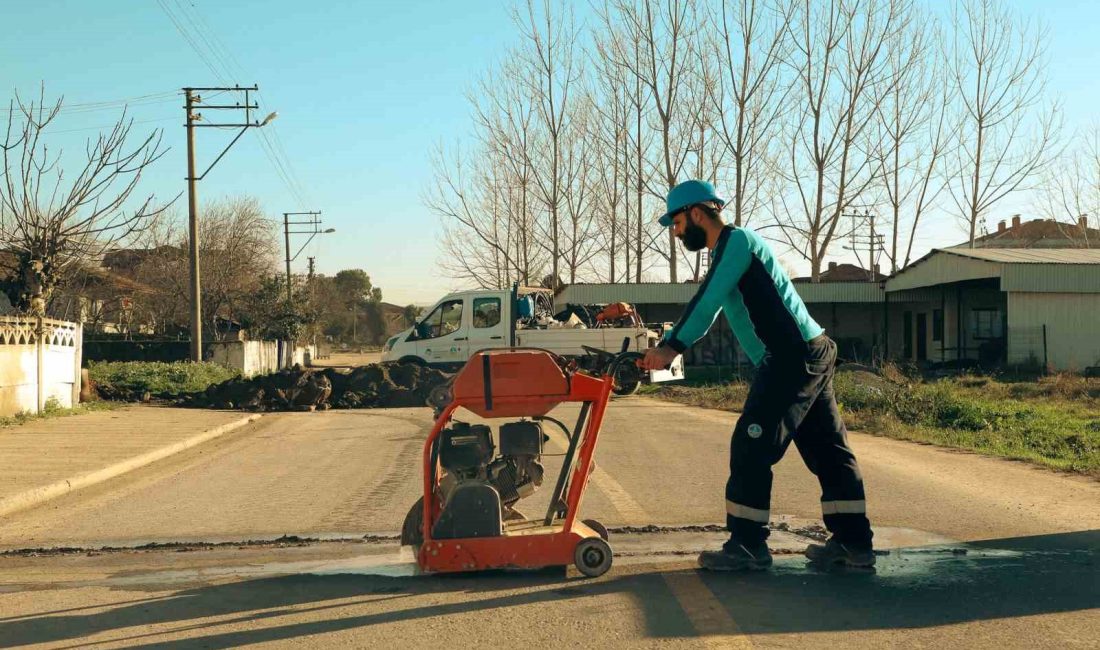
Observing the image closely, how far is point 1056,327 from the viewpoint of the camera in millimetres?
32406

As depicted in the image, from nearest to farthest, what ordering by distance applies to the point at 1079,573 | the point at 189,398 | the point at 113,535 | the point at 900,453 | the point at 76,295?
the point at 1079,573 < the point at 113,535 < the point at 900,453 < the point at 189,398 < the point at 76,295

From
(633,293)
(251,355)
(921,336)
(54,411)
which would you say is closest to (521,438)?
(54,411)

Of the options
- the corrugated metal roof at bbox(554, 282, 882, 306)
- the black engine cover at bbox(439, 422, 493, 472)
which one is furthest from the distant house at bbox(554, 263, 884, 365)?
the black engine cover at bbox(439, 422, 493, 472)

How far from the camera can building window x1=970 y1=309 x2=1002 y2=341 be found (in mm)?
39625

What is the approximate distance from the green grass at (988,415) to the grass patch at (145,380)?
40.4 ft

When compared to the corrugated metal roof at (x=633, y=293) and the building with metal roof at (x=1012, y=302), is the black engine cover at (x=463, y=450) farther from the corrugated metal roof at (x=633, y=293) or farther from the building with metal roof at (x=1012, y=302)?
the corrugated metal roof at (x=633, y=293)

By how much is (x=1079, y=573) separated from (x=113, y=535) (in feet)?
20.3

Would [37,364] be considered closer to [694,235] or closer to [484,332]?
[484,332]

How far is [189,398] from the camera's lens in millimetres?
23828

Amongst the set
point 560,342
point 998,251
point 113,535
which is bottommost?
point 113,535

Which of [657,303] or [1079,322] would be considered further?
[657,303]

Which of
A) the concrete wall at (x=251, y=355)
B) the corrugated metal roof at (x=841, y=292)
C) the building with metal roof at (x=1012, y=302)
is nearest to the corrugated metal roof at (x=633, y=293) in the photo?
the corrugated metal roof at (x=841, y=292)

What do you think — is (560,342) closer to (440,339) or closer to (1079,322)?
(440,339)

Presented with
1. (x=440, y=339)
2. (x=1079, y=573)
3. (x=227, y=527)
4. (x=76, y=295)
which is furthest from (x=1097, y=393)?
(x=76, y=295)
